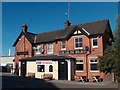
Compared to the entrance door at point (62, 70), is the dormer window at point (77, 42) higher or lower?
higher

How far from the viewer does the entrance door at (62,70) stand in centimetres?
2988

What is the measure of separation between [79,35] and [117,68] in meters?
10.3

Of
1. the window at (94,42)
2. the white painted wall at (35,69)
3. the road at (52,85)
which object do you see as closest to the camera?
the road at (52,85)

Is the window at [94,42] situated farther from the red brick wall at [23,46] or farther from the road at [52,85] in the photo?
the red brick wall at [23,46]

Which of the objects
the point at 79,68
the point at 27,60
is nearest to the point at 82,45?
the point at 79,68

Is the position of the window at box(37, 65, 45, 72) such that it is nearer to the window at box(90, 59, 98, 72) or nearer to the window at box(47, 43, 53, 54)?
the window at box(47, 43, 53, 54)

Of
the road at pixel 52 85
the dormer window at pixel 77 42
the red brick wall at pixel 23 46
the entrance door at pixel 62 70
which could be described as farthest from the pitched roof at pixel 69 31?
the road at pixel 52 85

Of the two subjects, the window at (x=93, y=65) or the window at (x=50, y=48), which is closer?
the window at (x=93, y=65)

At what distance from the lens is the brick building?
29.6 meters

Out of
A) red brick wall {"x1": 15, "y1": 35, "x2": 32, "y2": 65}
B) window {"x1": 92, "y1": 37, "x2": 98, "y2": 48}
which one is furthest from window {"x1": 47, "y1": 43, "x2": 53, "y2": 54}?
window {"x1": 92, "y1": 37, "x2": 98, "y2": 48}

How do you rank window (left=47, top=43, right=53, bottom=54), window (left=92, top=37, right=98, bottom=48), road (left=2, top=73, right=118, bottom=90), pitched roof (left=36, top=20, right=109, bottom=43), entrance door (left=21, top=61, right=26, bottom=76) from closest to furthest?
road (left=2, top=73, right=118, bottom=90), window (left=92, top=37, right=98, bottom=48), pitched roof (left=36, top=20, right=109, bottom=43), window (left=47, top=43, right=53, bottom=54), entrance door (left=21, top=61, right=26, bottom=76)

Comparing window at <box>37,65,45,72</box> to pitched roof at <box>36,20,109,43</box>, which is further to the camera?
window at <box>37,65,45,72</box>

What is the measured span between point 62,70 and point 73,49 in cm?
330

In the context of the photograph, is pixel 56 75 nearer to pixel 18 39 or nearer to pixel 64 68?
pixel 64 68
